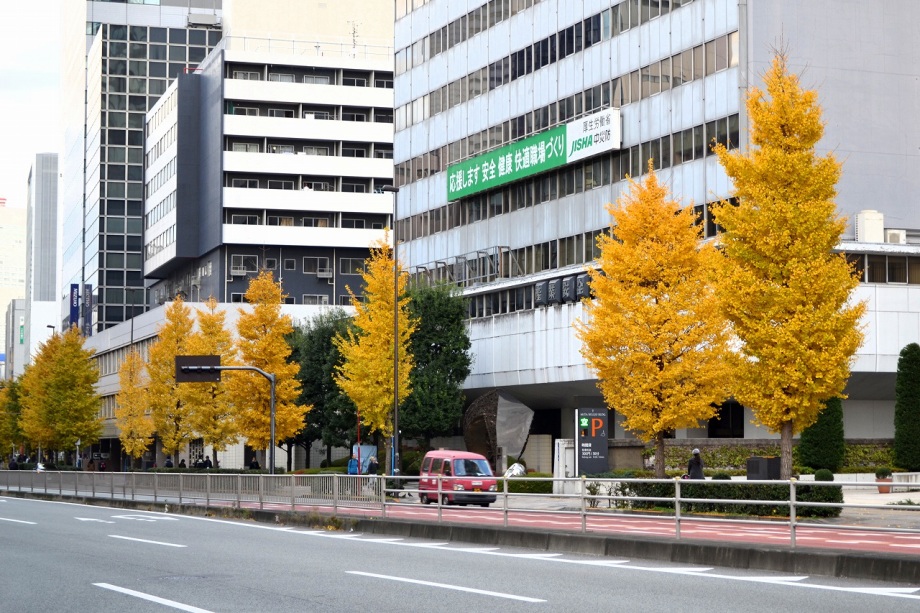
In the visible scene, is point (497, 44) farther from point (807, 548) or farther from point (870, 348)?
point (807, 548)

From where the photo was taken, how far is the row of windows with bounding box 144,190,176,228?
10981cm

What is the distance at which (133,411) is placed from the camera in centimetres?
8112

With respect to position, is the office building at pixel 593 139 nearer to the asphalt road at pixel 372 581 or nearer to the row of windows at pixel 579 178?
the row of windows at pixel 579 178

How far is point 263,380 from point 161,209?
56.0 metres

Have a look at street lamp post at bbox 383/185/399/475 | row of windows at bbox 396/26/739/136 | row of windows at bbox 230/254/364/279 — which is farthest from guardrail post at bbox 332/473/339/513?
row of windows at bbox 230/254/364/279

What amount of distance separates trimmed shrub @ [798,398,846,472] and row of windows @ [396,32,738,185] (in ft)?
36.1

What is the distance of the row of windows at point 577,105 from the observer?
50750 millimetres

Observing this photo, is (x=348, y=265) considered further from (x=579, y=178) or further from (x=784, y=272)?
(x=784, y=272)

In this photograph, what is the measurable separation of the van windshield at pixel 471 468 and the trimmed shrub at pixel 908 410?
15.8 meters

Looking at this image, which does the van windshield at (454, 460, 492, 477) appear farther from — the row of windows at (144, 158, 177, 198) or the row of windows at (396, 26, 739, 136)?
the row of windows at (144, 158, 177, 198)

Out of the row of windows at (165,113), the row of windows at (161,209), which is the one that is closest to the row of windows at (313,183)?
the row of windows at (161,209)

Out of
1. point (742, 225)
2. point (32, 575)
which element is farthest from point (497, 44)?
point (32, 575)

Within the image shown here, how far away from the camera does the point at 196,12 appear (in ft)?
465

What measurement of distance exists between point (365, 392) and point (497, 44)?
2147cm
